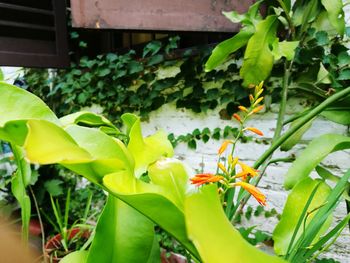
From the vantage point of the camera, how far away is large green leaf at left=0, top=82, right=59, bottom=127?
0.28 metres

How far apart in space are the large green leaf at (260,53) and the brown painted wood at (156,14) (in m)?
0.23

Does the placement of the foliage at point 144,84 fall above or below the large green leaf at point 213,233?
below

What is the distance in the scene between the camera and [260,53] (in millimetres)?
911

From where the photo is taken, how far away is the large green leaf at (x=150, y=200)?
246 millimetres

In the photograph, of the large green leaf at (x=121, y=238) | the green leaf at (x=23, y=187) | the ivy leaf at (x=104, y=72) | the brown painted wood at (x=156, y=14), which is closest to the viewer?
the large green leaf at (x=121, y=238)

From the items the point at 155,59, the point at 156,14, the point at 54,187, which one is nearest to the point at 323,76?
the point at 156,14

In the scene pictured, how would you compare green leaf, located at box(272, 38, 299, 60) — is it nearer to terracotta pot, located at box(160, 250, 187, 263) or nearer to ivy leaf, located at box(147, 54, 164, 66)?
ivy leaf, located at box(147, 54, 164, 66)

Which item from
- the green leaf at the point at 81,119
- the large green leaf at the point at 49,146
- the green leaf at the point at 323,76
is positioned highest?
the large green leaf at the point at 49,146

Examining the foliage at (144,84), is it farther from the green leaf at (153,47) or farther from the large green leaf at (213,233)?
the large green leaf at (213,233)

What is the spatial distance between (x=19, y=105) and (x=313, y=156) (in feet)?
2.02

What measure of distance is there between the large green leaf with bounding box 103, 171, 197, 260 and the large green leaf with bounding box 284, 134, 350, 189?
0.47 meters

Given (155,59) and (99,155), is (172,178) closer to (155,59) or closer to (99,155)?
(99,155)

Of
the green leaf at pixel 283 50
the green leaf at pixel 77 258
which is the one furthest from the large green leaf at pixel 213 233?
the green leaf at pixel 283 50

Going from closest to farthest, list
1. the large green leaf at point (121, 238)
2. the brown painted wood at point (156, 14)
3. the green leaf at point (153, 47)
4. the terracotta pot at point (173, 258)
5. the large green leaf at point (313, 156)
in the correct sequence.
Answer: the large green leaf at point (121, 238)
the large green leaf at point (313, 156)
the brown painted wood at point (156, 14)
the terracotta pot at point (173, 258)
the green leaf at point (153, 47)
